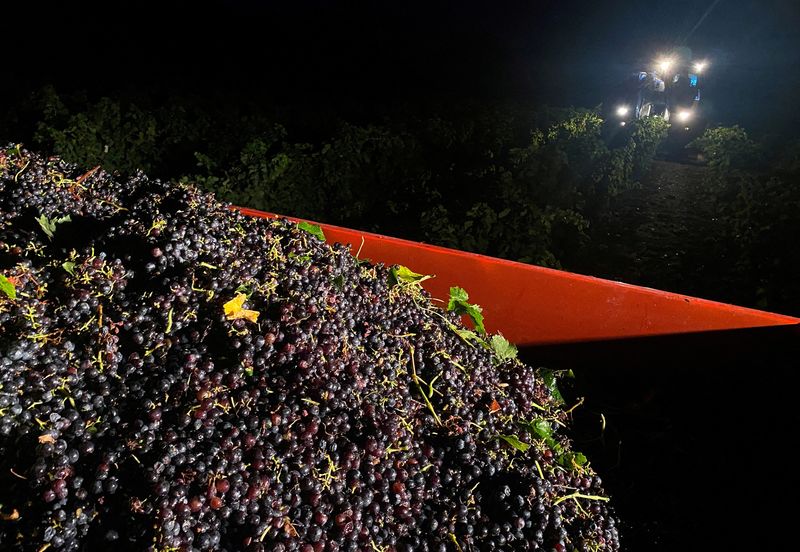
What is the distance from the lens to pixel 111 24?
1834 cm

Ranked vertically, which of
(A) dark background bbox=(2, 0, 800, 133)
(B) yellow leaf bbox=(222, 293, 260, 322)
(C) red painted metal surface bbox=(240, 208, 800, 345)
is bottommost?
(B) yellow leaf bbox=(222, 293, 260, 322)

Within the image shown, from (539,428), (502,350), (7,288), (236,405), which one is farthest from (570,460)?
(7,288)

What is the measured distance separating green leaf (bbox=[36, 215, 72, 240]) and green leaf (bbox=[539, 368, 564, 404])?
7.57 feet

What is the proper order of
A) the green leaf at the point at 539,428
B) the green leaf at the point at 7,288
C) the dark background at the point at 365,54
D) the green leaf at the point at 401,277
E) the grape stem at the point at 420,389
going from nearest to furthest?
the green leaf at the point at 7,288, the grape stem at the point at 420,389, the green leaf at the point at 539,428, the green leaf at the point at 401,277, the dark background at the point at 365,54

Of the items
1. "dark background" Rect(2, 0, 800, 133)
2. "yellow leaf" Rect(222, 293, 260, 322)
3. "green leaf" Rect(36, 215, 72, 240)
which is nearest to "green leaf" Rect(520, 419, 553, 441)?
"yellow leaf" Rect(222, 293, 260, 322)

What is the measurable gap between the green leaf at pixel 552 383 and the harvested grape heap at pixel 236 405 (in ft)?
1.34

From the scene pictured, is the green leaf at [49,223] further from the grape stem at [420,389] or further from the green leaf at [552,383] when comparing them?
the green leaf at [552,383]

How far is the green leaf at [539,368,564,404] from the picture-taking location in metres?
2.34

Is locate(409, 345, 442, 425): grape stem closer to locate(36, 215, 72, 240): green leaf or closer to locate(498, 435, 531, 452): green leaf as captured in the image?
locate(498, 435, 531, 452): green leaf

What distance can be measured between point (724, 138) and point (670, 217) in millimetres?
3548

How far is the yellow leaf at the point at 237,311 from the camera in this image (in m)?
1.37

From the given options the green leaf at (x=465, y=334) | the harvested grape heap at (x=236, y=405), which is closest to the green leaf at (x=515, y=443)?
the harvested grape heap at (x=236, y=405)

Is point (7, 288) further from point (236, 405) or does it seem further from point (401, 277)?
point (401, 277)

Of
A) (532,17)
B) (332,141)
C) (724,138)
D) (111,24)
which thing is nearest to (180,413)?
(332,141)
